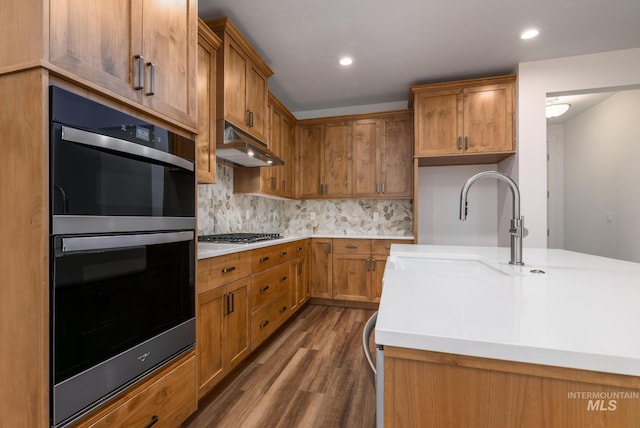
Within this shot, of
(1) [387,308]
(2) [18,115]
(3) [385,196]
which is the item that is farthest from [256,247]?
(3) [385,196]

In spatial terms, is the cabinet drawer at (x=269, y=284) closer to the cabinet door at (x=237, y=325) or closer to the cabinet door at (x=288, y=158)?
the cabinet door at (x=237, y=325)

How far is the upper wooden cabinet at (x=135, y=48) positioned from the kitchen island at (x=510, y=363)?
1207 millimetres

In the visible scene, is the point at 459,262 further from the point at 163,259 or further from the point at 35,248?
the point at 35,248

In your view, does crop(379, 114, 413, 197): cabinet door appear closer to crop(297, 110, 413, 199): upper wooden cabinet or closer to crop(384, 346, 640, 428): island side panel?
crop(297, 110, 413, 199): upper wooden cabinet

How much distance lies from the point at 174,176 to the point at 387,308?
1135mm

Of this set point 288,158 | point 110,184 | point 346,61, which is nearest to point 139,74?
point 110,184

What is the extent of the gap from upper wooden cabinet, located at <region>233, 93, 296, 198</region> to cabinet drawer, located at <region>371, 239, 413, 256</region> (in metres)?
1.25

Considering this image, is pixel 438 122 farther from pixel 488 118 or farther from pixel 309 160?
pixel 309 160

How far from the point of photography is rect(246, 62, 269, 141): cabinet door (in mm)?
2525

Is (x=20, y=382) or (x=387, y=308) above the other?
(x=387, y=308)

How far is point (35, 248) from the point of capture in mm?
874

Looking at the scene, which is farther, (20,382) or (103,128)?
(103,128)

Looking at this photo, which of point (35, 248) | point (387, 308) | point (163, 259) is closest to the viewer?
point (387, 308)

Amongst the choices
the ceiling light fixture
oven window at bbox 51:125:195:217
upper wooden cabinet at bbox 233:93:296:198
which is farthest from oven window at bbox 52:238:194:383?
the ceiling light fixture
